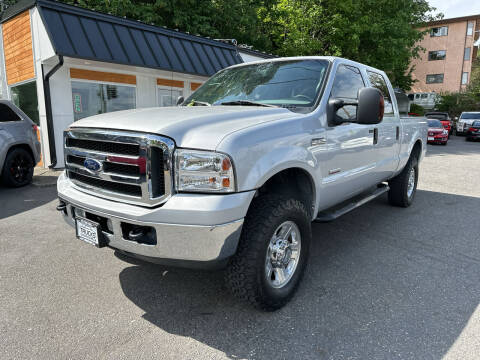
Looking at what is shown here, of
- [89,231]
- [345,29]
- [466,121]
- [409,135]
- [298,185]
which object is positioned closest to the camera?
[89,231]

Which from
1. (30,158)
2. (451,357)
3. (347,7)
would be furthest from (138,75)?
(347,7)

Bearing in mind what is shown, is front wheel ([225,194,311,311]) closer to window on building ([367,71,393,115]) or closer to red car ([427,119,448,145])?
window on building ([367,71,393,115])

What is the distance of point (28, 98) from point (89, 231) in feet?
31.3

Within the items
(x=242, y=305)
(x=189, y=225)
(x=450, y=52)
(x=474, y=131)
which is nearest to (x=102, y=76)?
(x=242, y=305)

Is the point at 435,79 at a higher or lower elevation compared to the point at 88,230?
higher

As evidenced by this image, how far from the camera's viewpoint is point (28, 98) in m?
10.2

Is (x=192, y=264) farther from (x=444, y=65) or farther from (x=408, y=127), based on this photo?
(x=444, y=65)

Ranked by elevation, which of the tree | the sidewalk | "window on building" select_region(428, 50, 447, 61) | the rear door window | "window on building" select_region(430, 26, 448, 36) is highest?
"window on building" select_region(430, 26, 448, 36)

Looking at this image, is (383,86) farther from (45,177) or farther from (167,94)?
(167,94)

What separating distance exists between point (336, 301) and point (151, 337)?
1462mm

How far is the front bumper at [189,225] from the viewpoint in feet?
7.07

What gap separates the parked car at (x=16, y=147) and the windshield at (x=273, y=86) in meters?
4.77

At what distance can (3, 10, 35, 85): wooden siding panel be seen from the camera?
376 inches

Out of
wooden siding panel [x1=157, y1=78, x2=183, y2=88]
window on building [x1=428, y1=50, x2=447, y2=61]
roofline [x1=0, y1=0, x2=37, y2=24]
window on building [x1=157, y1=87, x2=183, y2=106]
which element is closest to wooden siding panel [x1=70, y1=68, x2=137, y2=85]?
wooden siding panel [x1=157, y1=78, x2=183, y2=88]
